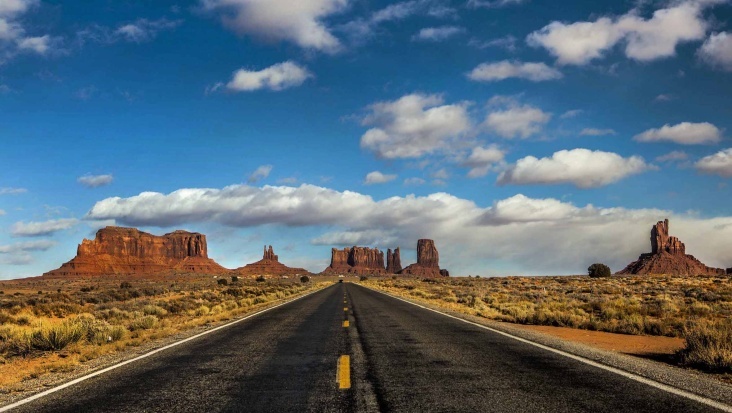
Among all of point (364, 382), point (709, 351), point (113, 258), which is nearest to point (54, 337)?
point (364, 382)

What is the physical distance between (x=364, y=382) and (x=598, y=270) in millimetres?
95514

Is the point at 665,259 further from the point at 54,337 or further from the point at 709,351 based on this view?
the point at 54,337

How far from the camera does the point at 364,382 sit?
7.28 m

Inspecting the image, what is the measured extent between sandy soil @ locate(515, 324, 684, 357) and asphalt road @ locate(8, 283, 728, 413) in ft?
8.83

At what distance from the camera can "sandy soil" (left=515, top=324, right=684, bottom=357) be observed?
1182 centimetres

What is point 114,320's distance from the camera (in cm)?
2141

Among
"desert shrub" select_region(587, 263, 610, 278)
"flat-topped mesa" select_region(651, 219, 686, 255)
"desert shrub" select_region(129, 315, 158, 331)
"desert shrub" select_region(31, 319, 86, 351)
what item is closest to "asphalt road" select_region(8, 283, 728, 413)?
"desert shrub" select_region(31, 319, 86, 351)

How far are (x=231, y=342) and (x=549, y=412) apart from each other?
9079 millimetres

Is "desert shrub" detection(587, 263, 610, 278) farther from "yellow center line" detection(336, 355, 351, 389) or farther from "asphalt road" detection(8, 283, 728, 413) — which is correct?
"yellow center line" detection(336, 355, 351, 389)

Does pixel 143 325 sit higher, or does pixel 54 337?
pixel 54 337

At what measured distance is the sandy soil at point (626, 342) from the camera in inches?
465

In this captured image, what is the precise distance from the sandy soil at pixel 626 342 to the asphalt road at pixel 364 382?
8.83 feet

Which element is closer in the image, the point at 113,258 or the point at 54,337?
the point at 54,337

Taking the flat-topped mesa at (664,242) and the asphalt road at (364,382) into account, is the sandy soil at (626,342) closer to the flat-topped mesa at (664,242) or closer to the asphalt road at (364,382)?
the asphalt road at (364,382)
